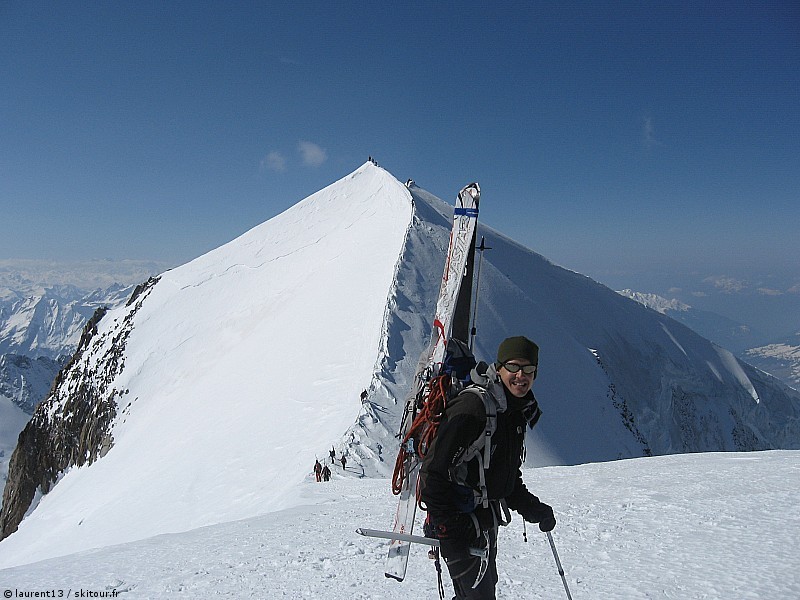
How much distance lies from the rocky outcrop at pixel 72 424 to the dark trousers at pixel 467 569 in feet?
105

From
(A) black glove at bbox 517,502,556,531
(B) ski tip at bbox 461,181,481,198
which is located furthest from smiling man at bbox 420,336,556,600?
(B) ski tip at bbox 461,181,481,198

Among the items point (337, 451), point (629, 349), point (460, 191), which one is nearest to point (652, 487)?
point (460, 191)

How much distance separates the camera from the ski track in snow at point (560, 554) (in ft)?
17.6

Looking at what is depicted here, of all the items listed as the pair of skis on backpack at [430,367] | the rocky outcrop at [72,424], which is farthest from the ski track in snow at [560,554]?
the rocky outcrop at [72,424]

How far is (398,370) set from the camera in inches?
754

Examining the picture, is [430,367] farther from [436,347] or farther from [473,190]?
[473,190]

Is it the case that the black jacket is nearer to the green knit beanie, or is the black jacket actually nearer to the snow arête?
the green knit beanie

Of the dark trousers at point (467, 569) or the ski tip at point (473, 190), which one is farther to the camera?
the ski tip at point (473, 190)

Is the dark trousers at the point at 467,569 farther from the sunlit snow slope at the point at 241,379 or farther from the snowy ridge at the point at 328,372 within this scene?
the sunlit snow slope at the point at 241,379

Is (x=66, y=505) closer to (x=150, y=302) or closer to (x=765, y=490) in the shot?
(x=150, y=302)

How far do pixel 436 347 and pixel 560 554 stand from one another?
3.21 meters

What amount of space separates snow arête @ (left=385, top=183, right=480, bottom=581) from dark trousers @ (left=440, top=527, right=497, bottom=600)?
0.56 metres

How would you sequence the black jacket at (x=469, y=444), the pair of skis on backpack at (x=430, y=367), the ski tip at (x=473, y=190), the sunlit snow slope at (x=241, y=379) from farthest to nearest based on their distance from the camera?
the sunlit snow slope at (x=241, y=379) → the ski tip at (x=473, y=190) → the pair of skis on backpack at (x=430, y=367) → the black jacket at (x=469, y=444)

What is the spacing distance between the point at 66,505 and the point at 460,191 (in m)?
27.0
